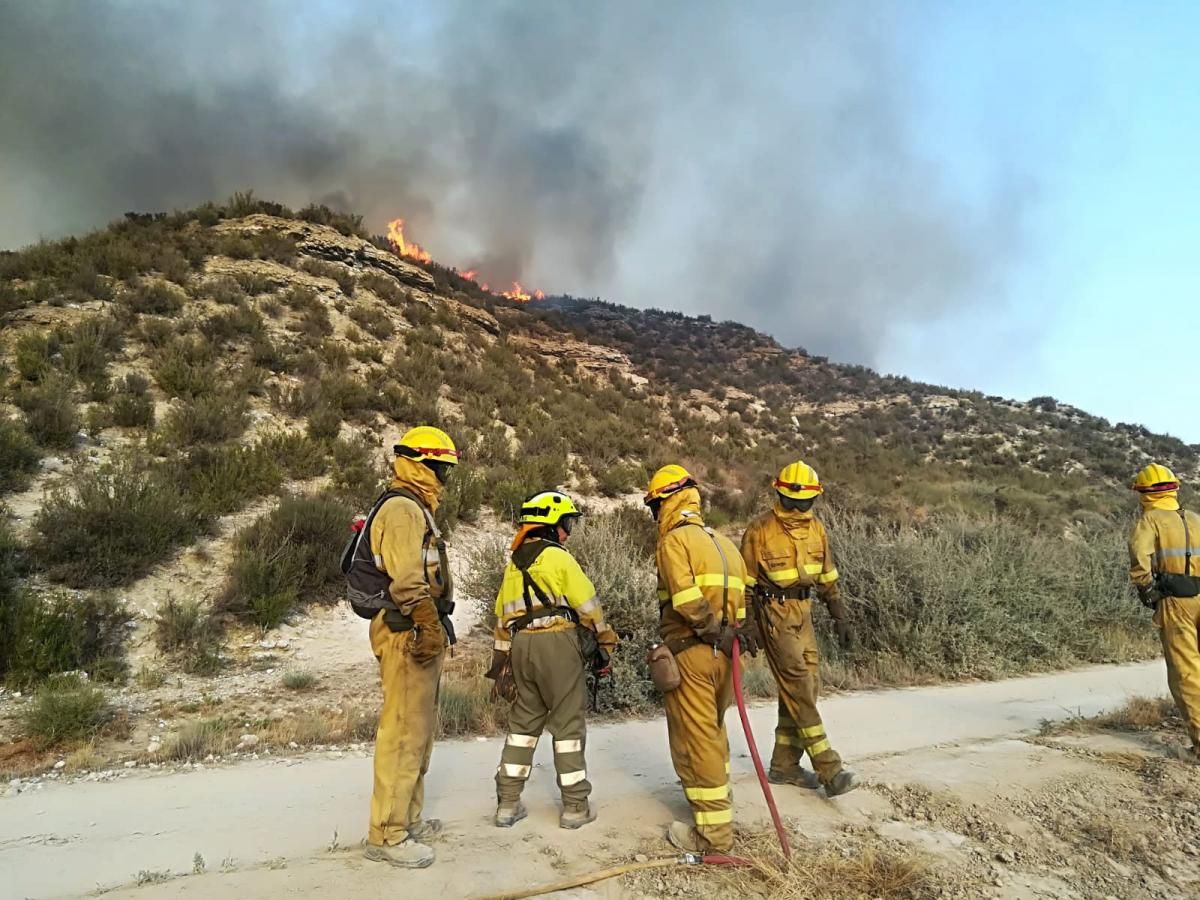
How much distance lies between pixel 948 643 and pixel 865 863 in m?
6.57

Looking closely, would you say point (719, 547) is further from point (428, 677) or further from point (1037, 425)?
point (1037, 425)

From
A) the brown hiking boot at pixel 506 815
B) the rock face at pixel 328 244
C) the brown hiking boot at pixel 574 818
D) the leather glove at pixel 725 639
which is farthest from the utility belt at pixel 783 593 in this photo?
the rock face at pixel 328 244

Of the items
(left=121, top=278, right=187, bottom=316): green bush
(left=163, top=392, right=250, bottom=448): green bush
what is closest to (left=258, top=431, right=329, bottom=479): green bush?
(left=163, top=392, right=250, bottom=448): green bush

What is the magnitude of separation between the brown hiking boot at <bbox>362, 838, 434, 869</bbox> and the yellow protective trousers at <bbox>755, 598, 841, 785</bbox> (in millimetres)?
2442

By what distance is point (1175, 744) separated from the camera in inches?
209

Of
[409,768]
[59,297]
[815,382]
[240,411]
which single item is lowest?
[409,768]

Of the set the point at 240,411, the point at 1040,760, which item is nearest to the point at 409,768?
the point at 1040,760

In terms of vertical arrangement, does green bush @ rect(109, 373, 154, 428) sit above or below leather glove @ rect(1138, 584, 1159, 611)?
above

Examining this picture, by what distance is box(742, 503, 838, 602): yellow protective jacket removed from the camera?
451 centimetres

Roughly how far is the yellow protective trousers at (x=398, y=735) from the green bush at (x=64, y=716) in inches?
145

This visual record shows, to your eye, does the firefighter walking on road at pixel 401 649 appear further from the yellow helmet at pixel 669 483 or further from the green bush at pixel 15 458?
the green bush at pixel 15 458

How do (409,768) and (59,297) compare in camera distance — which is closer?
(409,768)

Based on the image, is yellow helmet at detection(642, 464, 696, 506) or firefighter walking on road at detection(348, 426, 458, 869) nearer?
firefighter walking on road at detection(348, 426, 458, 869)

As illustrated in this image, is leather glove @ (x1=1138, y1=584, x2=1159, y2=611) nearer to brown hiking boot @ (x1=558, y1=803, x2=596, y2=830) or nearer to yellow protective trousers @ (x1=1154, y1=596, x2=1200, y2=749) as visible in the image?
Answer: yellow protective trousers @ (x1=1154, y1=596, x2=1200, y2=749)
